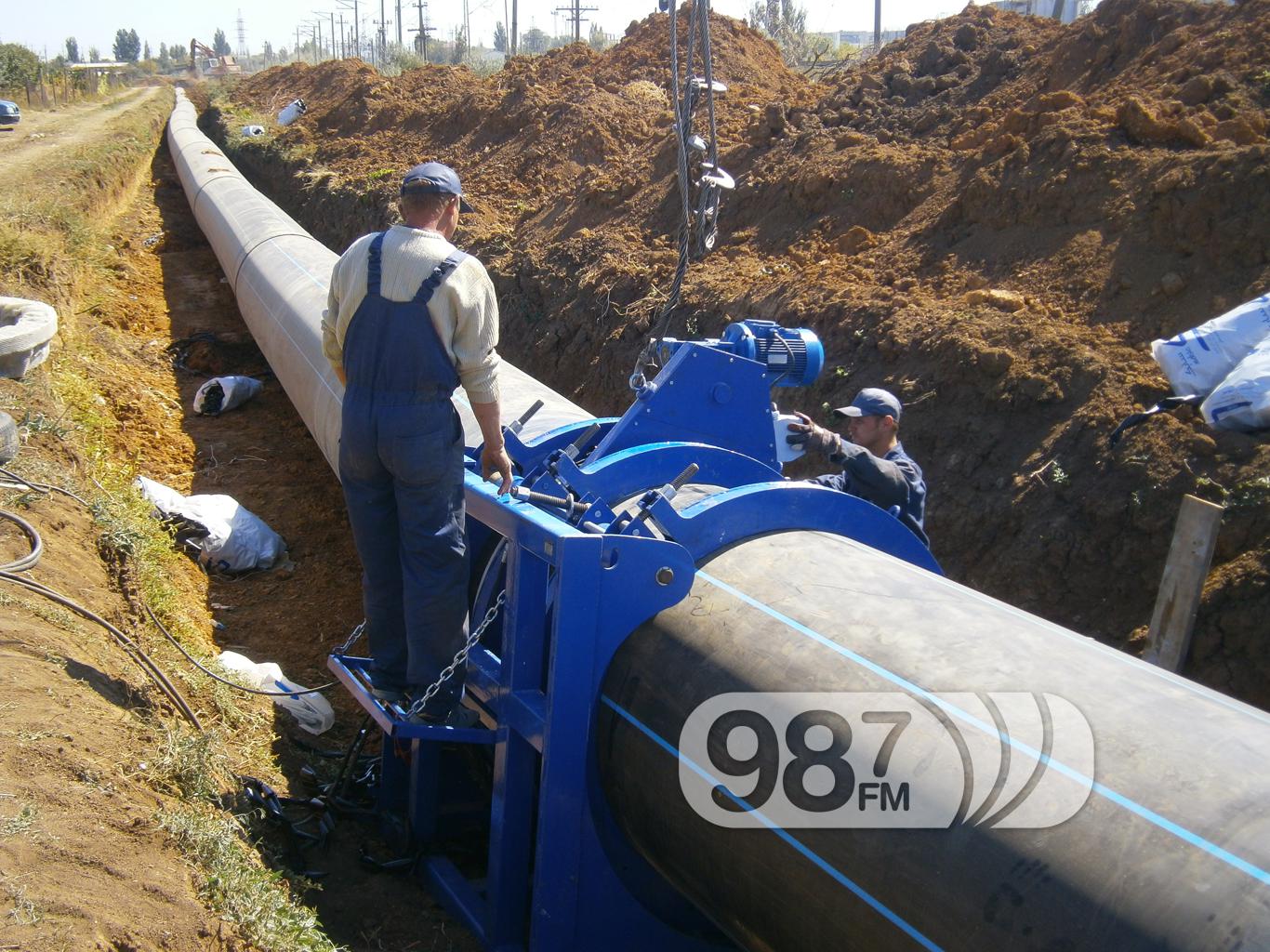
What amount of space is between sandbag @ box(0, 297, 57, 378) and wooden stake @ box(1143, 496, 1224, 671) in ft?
21.2

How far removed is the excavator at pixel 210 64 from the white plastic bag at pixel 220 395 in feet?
207

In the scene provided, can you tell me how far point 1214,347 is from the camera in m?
5.36

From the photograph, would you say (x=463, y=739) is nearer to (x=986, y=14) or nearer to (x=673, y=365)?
(x=673, y=365)

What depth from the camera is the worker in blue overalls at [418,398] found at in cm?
324

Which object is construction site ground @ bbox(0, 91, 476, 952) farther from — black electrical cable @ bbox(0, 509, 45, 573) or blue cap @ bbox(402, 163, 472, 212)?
blue cap @ bbox(402, 163, 472, 212)

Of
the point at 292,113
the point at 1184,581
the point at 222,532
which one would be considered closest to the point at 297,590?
the point at 222,532

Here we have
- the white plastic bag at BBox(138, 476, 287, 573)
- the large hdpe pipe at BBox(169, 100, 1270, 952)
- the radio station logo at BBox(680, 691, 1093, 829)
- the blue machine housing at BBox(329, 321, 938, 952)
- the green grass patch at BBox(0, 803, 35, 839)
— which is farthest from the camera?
the white plastic bag at BBox(138, 476, 287, 573)

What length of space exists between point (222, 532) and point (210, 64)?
9106 cm

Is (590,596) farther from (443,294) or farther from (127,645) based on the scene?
(127,645)

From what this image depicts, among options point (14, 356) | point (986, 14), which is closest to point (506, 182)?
point (986, 14)

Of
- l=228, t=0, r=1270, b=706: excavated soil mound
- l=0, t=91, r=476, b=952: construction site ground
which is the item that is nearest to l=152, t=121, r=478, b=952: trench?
l=0, t=91, r=476, b=952: construction site ground

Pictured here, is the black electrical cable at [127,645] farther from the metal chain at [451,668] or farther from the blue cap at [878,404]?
the blue cap at [878,404]

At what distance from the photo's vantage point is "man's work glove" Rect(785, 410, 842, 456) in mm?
3893

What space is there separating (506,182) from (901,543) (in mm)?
11790
